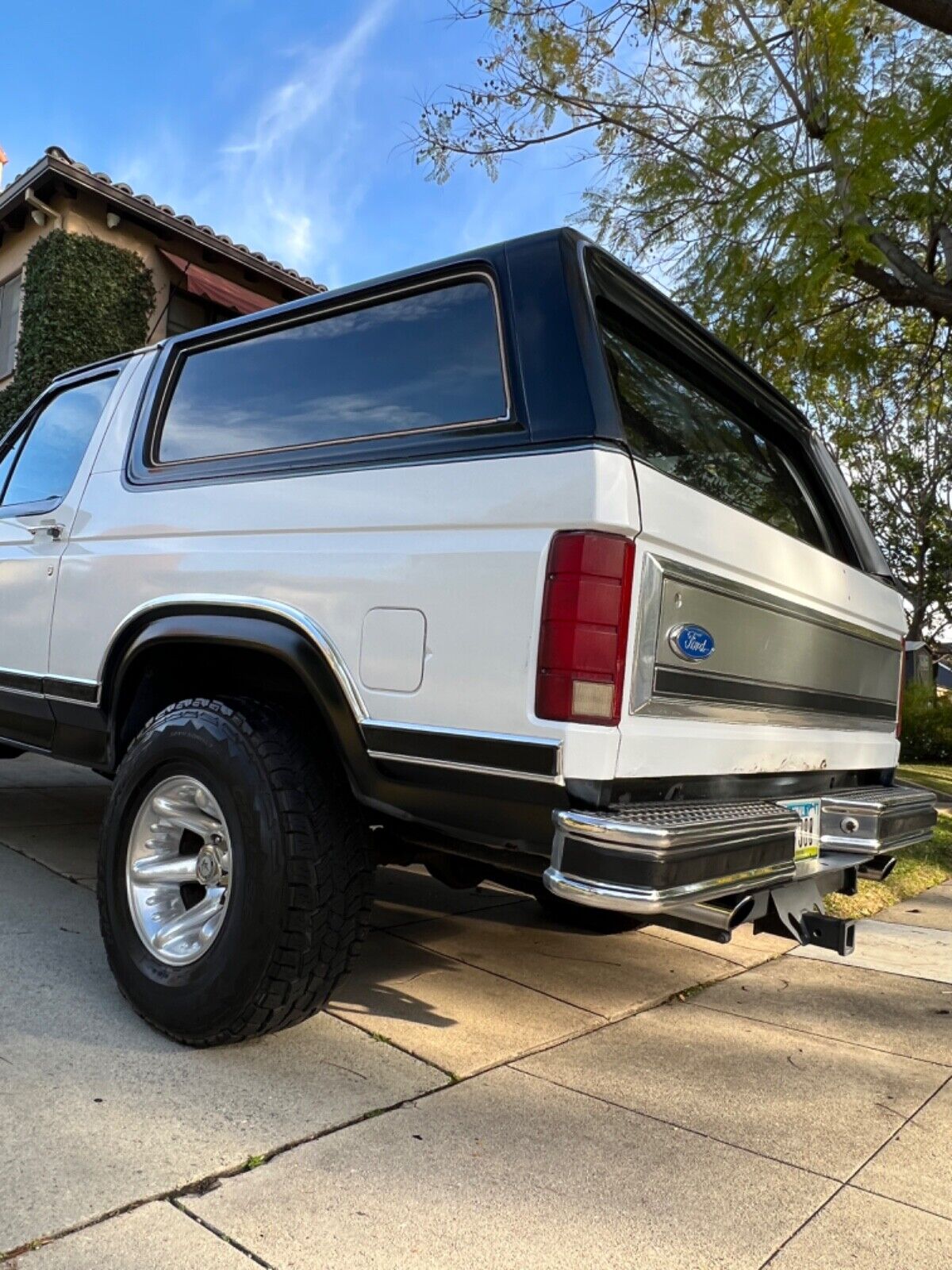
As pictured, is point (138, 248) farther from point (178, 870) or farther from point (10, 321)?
point (178, 870)

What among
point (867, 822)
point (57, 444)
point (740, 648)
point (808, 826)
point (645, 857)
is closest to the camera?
point (645, 857)

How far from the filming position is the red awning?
13.6 m

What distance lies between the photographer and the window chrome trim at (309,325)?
2.57m

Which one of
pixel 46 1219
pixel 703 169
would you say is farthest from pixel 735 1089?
pixel 703 169

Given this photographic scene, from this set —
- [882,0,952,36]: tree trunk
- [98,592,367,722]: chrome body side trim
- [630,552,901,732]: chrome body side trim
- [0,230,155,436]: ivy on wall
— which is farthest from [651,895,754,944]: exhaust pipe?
[0,230,155,436]: ivy on wall

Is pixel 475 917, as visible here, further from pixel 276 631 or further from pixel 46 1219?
pixel 46 1219

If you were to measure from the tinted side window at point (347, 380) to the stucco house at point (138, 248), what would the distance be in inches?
429

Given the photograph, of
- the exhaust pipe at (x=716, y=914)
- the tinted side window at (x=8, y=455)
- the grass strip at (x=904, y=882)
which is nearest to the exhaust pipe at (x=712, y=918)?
the exhaust pipe at (x=716, y=914)

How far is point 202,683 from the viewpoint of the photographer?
129 inches

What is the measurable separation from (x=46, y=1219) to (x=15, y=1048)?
82cm

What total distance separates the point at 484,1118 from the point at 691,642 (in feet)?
4.18

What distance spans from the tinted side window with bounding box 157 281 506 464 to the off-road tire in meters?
0.88

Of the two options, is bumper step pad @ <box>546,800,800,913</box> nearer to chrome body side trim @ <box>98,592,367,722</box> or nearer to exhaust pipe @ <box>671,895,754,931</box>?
exhaust pipe @ <box>671,895,754,931</box>

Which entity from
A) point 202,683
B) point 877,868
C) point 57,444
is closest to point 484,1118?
point 202,683
